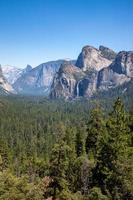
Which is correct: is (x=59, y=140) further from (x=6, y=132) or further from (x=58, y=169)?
(x=6, y=132)

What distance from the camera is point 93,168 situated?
164 ft

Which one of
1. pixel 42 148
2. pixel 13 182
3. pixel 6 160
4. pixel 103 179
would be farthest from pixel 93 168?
pixel 42 148

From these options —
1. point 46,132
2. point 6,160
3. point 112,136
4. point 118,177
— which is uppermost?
point 112,136

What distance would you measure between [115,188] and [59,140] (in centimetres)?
1087

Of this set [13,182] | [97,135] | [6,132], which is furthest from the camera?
[6,132]

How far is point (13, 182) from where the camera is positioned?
34.8 metres

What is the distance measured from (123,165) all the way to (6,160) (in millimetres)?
44202

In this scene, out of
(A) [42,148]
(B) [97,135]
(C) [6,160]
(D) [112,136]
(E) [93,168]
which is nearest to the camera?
(D) [112,136]

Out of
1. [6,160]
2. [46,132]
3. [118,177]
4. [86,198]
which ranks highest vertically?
[118,177]

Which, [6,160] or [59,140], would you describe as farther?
[6,160]

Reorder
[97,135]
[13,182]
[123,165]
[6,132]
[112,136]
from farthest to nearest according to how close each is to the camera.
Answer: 1. [6,132]
2. [97,135]
3. [112,136]
4. [123,165]
5. [13,182]

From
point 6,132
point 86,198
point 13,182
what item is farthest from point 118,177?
point 6,132

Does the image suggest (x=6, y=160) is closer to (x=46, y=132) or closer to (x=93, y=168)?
(x=93, y=168)

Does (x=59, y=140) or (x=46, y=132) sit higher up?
(x=59, y=140)
